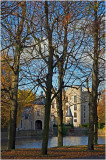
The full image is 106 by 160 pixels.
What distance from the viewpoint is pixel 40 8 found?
45.3ft

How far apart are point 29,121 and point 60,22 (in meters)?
59.6

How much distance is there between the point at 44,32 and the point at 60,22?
3.11ft

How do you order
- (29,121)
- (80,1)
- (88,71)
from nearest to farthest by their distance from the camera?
(80,1), (88,71), (29,121)

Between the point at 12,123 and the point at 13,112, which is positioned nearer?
the point at 12,123

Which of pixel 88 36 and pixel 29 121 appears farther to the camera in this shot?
pixel 29 121

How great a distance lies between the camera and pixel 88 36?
1347cm

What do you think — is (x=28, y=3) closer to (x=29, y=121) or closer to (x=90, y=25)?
(x=90, y=25)

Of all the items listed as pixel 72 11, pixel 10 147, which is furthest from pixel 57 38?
pixel 10 147

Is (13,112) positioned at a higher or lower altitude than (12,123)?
higher

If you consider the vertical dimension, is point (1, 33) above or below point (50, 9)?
below

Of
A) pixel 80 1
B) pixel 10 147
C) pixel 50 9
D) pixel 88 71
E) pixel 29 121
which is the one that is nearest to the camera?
pixel 80 1

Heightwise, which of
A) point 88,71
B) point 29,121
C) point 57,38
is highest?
Answer: point 57,38

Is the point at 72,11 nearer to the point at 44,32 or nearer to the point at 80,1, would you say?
the point at 80,1

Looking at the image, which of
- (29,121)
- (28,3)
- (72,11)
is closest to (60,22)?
(72,11)
